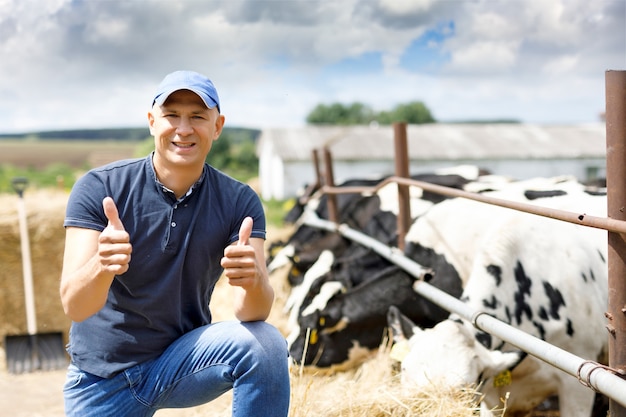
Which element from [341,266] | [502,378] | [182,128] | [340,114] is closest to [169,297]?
[182,128]

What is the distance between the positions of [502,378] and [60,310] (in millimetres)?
6018

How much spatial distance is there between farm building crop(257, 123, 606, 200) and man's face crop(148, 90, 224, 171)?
82.8 ft

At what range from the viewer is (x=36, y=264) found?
26.1 ft

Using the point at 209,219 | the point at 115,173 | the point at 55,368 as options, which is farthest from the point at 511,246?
the point at 55,368

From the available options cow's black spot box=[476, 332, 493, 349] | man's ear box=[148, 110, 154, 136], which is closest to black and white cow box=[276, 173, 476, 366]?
cow's black spot box=[476, 332, 493, 349]

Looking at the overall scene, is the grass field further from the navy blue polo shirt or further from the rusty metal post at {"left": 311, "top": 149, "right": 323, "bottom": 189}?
the navy blue polo shirt

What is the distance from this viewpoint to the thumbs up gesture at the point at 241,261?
82.7 inches

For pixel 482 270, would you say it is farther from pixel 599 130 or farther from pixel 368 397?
pixel 599 130

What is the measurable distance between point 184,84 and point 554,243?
2.78 metres

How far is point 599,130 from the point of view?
1319 inches

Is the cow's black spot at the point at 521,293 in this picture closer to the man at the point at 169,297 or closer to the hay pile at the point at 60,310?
the hay pile at the point at 60,310

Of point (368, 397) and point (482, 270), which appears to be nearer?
point (368, 397)

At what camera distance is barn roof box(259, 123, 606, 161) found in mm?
28562

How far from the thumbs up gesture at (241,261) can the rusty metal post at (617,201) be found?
4.48 ft
